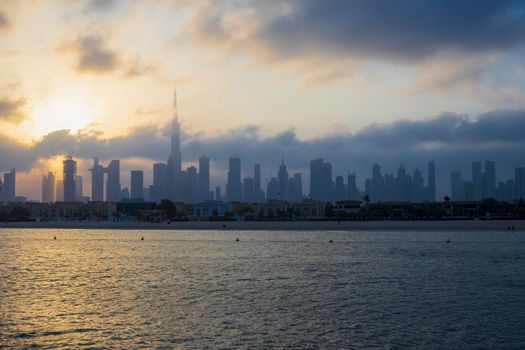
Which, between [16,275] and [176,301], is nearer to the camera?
[176,301]

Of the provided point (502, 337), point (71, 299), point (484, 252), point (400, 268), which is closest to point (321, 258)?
point (400, 268)

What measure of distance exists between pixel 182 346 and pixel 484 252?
67117 mm

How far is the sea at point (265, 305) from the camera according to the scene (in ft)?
84.4

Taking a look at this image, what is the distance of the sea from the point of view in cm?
2573

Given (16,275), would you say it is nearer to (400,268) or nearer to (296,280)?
(296,280)

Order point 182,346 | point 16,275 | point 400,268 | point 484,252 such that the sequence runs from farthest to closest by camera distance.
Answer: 1. point 484,252
2. point 400,268
3. point 16,275
4. point 182,346

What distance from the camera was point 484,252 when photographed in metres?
79.2

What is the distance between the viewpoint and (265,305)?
115 ft

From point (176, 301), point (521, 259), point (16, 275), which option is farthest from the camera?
point (521, 259)

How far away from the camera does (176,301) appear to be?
36875mm

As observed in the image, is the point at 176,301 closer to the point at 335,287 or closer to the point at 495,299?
the point at 335,287

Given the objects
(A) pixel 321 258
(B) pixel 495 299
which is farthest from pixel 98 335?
(A) pixel 321 258

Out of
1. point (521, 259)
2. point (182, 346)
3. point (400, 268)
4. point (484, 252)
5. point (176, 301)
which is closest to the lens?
point (182, 346)

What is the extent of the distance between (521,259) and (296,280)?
120 feet
